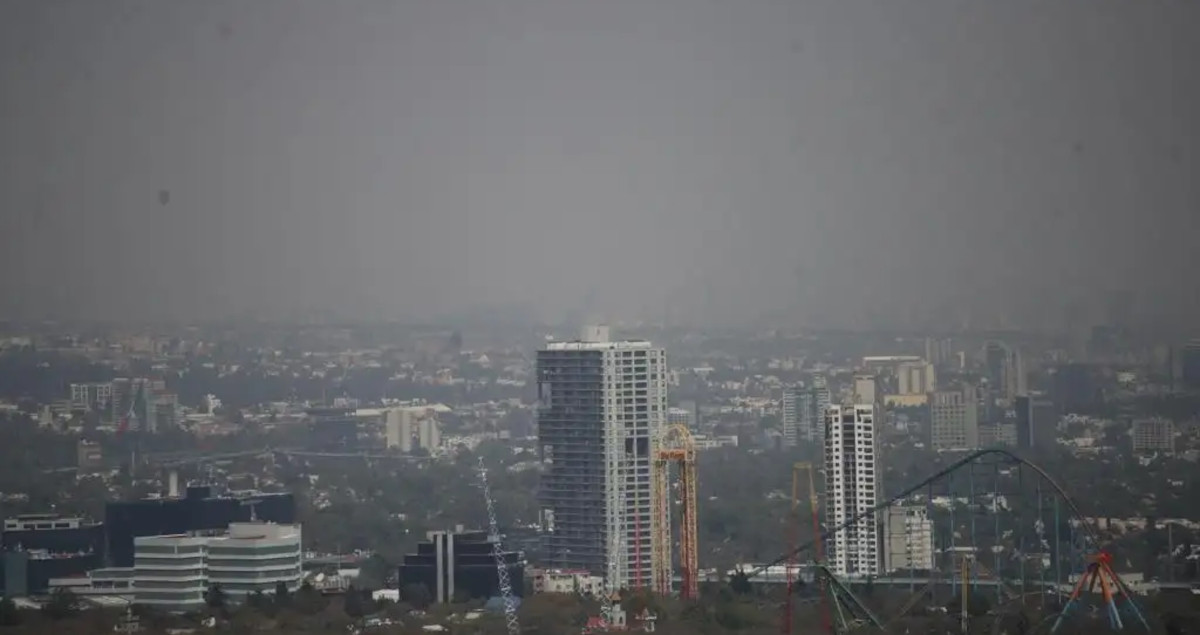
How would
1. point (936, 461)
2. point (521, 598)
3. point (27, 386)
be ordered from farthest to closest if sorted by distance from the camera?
1. point (27, 386)
2. point (936, 461)
3. point (521, 598)

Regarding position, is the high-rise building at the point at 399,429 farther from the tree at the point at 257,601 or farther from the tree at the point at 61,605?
the tree at the point at 257,601

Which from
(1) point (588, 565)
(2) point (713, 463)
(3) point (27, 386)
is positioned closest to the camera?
(1) point (588, 565)

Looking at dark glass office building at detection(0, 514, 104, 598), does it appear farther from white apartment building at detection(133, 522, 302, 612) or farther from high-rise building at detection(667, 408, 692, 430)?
high-rise building at detection(667, 408, 692, 430)

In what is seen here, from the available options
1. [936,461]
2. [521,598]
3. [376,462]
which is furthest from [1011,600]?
[376,462]

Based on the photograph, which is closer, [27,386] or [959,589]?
[959,589]

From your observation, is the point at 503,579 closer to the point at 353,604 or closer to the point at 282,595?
the point at 353,604

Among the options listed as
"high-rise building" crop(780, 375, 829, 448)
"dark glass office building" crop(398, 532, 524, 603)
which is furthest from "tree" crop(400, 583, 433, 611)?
"high-rise building" crop(780, 375, 829, 448)

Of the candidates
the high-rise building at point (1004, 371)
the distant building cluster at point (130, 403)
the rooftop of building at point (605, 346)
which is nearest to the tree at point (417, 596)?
the rooftop of building at point (605, 346)

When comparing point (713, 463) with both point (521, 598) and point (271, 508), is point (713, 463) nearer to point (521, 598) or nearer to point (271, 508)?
point (271, 508)
